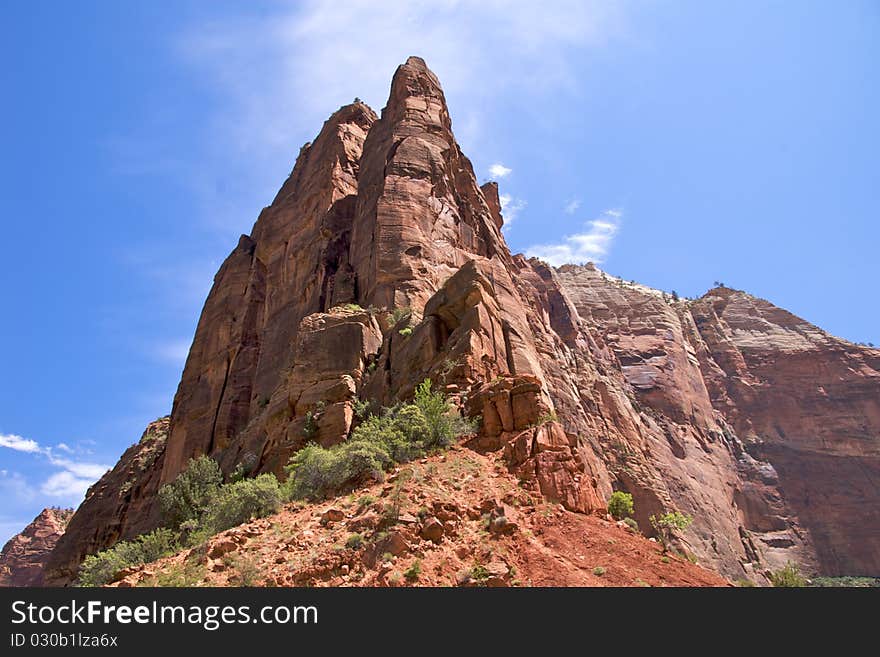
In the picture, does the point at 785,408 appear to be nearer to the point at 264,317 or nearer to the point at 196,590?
the point at 264,317

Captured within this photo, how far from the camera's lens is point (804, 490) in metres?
75.3

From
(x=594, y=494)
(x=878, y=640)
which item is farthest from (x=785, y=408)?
(x=878, y=640)

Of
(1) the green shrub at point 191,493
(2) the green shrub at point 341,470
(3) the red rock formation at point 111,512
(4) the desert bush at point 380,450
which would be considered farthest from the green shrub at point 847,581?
(2) the green shrub at point 341,470

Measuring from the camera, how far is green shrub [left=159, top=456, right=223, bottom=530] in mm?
31750

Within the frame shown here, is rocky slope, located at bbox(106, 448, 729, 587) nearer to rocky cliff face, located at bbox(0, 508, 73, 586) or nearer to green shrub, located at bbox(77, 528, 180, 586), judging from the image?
green shrub, located at bbox(77, 528, 180, 586)

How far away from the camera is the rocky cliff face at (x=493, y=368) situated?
85.8 ft

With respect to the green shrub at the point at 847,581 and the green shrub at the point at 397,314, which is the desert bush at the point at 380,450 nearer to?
the green shrub at the point at 397,314

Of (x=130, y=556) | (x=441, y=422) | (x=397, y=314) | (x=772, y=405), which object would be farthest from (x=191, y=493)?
(x=772, y=405)

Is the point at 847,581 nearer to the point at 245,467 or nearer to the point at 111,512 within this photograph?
the point at 245,467

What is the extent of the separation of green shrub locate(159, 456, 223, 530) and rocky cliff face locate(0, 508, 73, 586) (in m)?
57.3

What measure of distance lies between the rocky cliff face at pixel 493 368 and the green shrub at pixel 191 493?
1.37 meters

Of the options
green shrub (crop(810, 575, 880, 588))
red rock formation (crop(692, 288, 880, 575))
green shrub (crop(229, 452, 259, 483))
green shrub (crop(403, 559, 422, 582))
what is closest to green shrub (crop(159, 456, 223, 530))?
green shrub (crop(229, 452, 259, 483))

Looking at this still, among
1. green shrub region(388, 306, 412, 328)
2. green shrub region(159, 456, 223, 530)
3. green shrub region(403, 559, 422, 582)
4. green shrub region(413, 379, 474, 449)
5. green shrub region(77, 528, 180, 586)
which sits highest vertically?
green shrub region(388, 306, 412, 328)

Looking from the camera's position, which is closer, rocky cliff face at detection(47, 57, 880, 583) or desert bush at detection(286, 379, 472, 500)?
desert bush at detection(286, 379, 472, 500)
